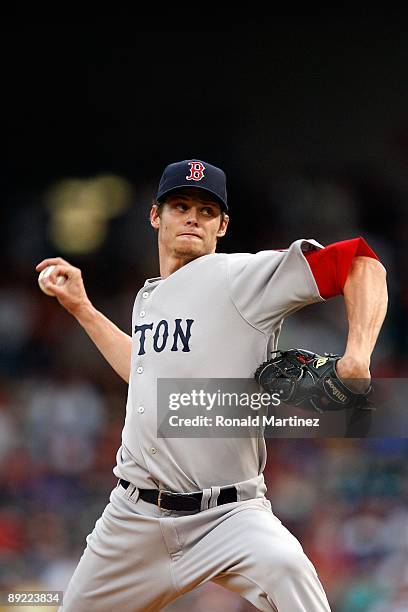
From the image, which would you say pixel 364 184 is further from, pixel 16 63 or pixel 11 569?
pixel 11 569

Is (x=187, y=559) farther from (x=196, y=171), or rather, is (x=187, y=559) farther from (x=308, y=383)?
(x=196, y=171)

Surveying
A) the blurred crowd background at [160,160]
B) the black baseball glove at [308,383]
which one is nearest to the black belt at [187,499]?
the black baseball glove at [308,383]

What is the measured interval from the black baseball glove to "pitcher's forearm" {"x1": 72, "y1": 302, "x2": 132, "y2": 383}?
66 cm

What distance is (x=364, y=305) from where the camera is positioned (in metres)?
2.10

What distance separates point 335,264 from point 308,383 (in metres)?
0.27

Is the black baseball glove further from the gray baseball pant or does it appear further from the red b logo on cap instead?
the red b logo on cap

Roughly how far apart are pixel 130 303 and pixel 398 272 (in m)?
1.68

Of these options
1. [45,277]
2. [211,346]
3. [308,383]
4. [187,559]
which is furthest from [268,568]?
[45,277]

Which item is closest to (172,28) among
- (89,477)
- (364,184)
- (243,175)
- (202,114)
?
(202,114)

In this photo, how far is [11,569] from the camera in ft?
15.9

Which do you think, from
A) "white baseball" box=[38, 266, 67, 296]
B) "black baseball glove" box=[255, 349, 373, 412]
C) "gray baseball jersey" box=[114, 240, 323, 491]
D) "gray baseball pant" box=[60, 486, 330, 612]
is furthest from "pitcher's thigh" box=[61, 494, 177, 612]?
"white baseball" box=[38, 266, 67, 296]

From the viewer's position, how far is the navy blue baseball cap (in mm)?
2545

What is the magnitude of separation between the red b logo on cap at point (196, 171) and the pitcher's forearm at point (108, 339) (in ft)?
1.80

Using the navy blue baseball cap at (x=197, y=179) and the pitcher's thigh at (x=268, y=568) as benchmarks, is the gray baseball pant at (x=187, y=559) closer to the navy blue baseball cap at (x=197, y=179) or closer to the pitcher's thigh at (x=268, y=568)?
the pitcher's thigh at (x=268, y=568)
